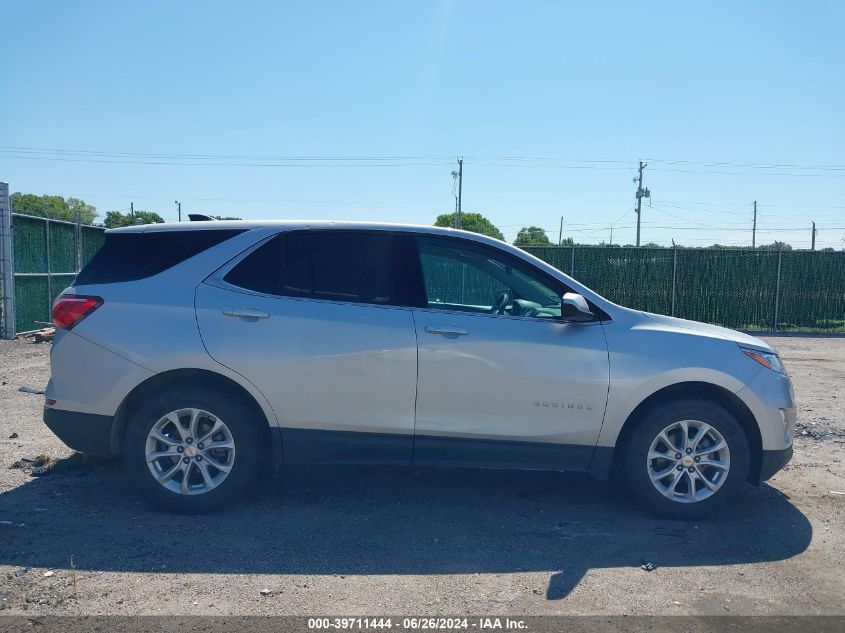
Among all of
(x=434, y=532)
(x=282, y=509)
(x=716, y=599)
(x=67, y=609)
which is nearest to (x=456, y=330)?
(x=434, y=532)

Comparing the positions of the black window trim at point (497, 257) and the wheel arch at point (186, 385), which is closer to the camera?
the wheel arch at point (186, 385)

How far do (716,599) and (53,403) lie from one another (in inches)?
166

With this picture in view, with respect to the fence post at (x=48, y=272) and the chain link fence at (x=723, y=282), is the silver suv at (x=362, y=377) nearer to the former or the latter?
the fence post at (x=48, y=272)

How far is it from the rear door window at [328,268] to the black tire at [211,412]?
798 millimetres

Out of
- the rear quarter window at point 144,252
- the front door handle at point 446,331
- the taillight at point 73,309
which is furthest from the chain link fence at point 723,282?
the taillight at point 73,309

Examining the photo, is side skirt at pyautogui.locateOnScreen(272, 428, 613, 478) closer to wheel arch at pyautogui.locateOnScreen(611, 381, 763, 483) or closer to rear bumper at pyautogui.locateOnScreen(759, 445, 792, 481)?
wheel arch at pyautogui.locateOnScreen(611, 381, 763, 483)

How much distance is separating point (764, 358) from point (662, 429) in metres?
0.92

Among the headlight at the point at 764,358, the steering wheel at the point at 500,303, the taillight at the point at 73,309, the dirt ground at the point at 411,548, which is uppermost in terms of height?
the steering wheel at the point at 500,303

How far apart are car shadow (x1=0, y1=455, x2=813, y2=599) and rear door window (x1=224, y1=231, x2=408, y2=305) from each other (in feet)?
4.87

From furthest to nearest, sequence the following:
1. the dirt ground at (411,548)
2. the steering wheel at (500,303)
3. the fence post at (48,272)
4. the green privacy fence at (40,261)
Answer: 1. the fence post at (48,272)
2. the green privacy fence at (40,261)
3. the steering wheel at (500,303)
4. the dirt ground at (411,548)

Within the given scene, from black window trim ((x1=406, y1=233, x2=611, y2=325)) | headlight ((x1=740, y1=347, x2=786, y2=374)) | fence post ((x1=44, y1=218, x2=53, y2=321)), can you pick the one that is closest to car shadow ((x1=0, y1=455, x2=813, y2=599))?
headlight ((x1=740, y1=347, x2=786, y2=374))

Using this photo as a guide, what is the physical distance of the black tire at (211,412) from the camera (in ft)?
15.9

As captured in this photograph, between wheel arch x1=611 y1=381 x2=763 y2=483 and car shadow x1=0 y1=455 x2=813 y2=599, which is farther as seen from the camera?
wheel arch x1=611 y1=381 x2=763 y2=483

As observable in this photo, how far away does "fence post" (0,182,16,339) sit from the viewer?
13.0 m
